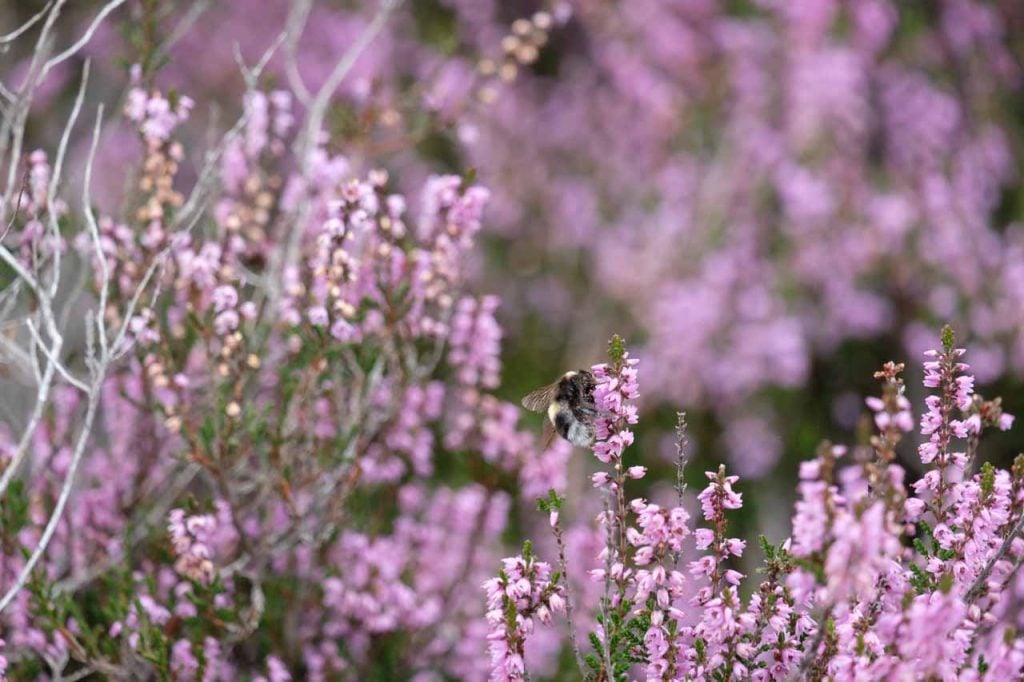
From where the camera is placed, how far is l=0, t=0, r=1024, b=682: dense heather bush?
1860 millimetres

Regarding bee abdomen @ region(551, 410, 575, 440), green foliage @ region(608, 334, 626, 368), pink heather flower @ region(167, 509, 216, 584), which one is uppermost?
bee abdomen @ region(551, 410, 575, 440)

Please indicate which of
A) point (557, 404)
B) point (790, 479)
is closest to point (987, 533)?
point (557, 404)

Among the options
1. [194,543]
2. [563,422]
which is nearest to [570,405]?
[563,422]

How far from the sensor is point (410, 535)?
333 cm

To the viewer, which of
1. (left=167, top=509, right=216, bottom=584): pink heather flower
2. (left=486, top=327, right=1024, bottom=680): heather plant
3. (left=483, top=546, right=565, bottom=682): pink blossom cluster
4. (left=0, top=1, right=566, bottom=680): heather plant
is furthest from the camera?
(left=0, top=1, right=566, bottom=680): heather plant

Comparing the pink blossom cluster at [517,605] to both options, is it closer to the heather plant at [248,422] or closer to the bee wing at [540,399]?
the bee wing at [540,399]

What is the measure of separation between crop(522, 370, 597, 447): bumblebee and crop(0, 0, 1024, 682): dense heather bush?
0.14 metres

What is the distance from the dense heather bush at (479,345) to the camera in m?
1.86

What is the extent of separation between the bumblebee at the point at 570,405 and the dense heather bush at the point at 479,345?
14 cm

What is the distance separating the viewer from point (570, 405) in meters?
2.13

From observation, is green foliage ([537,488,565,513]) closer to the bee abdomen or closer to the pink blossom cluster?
the pink blossom cluster

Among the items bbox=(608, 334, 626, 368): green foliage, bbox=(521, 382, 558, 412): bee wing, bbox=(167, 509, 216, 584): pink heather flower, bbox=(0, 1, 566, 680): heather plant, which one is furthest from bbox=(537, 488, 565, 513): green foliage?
bbox=(167, 509, 216, 584): pink heather flower

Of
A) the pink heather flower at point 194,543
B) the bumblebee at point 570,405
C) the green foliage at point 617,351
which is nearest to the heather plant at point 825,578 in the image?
the green foliage at point 617,351

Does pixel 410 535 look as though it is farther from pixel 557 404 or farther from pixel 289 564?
pixel 557 404
